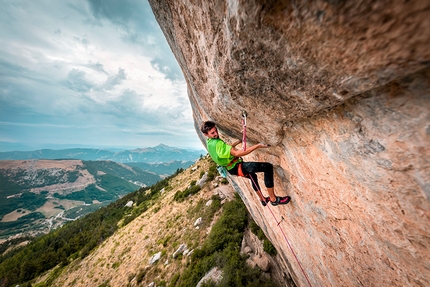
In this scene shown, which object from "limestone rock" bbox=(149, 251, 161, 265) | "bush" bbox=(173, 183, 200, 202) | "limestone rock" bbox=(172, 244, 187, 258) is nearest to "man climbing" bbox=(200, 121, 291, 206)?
"limestone rock" bbox=(172, 244, 187, 258)

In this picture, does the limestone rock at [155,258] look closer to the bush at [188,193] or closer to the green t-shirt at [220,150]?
the bush at [188,193]

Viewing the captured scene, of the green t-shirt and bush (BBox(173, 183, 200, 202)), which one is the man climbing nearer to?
the green t-shirt

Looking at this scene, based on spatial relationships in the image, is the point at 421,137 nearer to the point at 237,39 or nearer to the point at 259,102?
the point at 259,102

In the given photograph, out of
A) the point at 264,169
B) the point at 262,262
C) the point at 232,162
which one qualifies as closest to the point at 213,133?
the point at 232,162

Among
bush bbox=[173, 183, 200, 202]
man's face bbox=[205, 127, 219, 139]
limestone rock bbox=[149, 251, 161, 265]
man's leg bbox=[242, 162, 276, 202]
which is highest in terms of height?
man's face bbox=[205, 127, 219, 139]

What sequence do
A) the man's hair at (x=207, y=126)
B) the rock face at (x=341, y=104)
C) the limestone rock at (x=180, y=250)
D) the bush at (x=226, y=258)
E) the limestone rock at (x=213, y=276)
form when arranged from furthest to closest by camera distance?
the limestone rock at (x=180, y=250) → the limestone rock at (x=213, y=276) → the bush at (x=226, y=258) → the man's hair at (x=207, y=126) → the rock face at (x=341, y=104)

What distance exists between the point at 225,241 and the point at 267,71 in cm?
1691

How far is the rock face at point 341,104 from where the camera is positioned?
82.5 inches

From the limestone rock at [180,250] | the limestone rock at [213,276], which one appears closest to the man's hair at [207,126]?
the limestone rock at [213,276]

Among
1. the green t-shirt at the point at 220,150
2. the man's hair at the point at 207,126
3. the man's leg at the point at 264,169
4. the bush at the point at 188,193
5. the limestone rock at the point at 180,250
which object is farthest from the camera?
the bush at the point at 188,193

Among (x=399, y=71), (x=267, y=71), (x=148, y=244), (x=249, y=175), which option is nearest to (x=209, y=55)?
(x=267, y=71)

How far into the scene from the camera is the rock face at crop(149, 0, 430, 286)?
6.88 ft

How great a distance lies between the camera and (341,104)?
315 centimetres

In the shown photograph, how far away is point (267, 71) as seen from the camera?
330 centimetres
